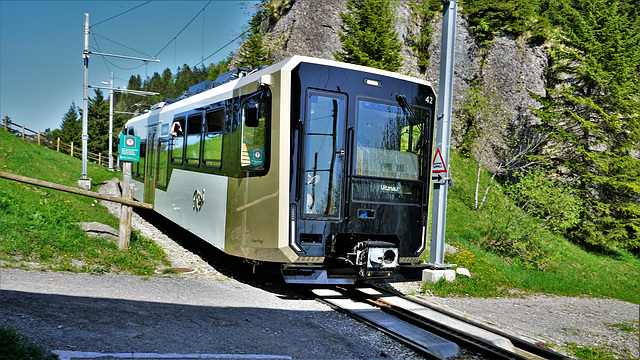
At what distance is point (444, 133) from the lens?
30.5ft

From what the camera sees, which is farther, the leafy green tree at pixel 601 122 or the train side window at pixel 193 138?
the leafy green tree at pixel 601 122

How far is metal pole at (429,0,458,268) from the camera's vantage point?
30.2 ft

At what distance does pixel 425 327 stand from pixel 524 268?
8849 mm

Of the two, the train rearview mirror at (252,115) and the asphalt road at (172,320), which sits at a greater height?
the train rearview mirror at (252,115)

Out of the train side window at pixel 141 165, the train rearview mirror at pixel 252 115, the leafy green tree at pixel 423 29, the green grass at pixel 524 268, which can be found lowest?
the green grass at pixel 524 268

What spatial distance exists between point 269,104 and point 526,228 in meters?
10.5

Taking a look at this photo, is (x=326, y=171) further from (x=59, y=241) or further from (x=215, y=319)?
(x=59, y=241)

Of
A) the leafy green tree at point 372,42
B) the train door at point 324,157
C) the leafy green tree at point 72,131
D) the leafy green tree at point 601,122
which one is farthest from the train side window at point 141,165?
the leafy green tree at point 72,131

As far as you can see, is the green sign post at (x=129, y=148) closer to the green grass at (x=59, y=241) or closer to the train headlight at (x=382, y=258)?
the green grass at (x=59, y=241)

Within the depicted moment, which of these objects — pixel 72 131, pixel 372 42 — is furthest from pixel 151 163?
pixel 72 131

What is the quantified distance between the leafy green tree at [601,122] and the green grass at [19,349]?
21.6m

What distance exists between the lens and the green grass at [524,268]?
35.5 feet

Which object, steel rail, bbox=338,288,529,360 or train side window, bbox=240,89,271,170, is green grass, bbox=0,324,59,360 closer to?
train side window, bbox=240,89,271,170

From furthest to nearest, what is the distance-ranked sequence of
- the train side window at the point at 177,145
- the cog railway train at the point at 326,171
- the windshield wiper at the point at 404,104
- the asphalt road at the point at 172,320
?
the train side window at the point at 177,145 < the windshield wiper at the point at 404,104 < the cog railway train at the point at 326,171 < the asphalt road at the point at 172,320
